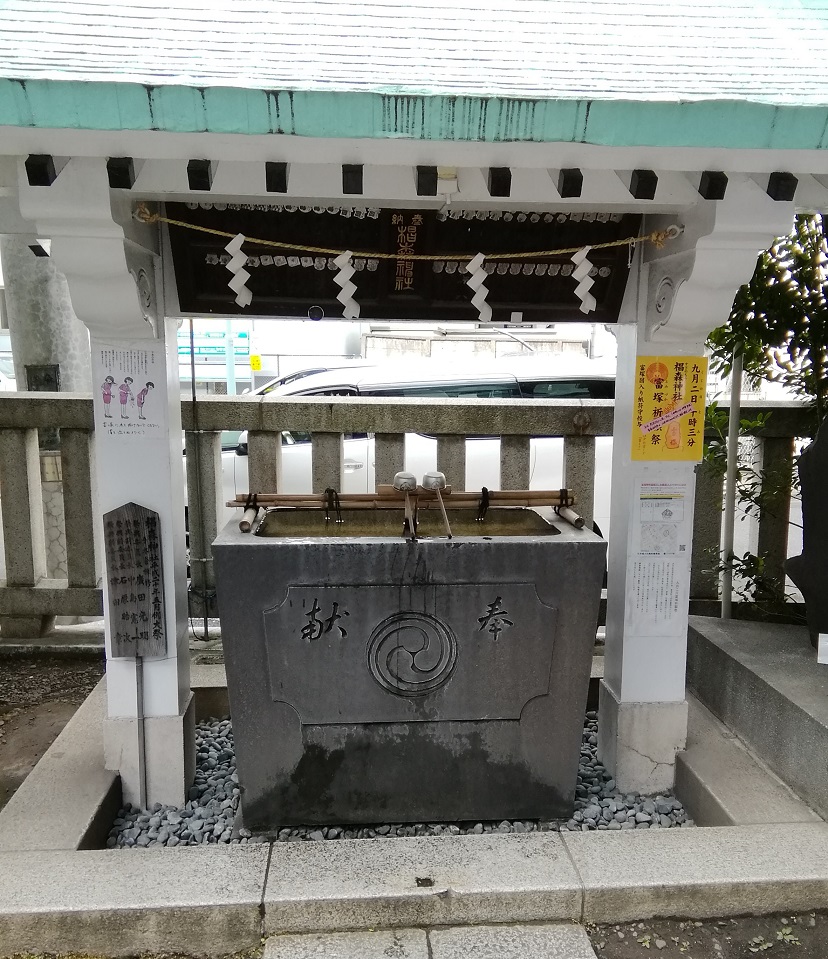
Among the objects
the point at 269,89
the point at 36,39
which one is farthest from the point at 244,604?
the point at 36,39

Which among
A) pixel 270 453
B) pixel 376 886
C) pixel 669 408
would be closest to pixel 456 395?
pixel 270 453

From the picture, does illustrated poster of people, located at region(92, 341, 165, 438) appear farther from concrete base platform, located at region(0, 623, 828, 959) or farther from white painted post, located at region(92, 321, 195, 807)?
concrete base platform, located at region(0, 623, 828, 959)

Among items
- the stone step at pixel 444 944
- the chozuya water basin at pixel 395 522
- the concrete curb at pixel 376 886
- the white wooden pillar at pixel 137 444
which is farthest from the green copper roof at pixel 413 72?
the stone step at pixel 444 944

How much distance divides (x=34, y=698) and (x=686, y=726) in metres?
4.05

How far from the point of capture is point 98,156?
2.72 m

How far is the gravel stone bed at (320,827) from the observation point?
3336 mm

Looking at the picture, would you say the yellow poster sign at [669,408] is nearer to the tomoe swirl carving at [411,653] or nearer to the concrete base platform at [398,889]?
the tomoe swirl carving at [411,653]

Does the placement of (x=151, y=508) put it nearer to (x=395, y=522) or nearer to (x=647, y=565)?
(x=395, y=522)

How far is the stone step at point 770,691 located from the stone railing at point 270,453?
3.05 feet

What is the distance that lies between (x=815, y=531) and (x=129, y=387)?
10.9 feet

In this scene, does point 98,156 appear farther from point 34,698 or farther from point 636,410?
point 34,698

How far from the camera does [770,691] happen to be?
3557mm

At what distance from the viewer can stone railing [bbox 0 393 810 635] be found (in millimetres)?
4867

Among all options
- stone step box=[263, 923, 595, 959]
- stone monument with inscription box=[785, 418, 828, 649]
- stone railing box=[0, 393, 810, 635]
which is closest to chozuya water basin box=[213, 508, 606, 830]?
stone step box=[263, 923, 595, 959]
